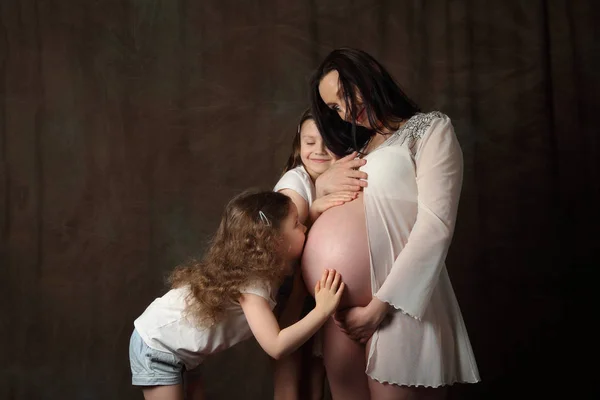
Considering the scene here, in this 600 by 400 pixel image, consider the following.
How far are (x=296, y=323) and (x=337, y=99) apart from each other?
0.61 metres

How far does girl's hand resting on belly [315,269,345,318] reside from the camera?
1579 mm

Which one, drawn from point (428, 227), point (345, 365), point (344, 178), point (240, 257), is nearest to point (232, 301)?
point (240, 257)

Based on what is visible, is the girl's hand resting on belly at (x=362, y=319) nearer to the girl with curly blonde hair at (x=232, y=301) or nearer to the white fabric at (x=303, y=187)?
the girl with curly blonde hair at (x=232, y=301)

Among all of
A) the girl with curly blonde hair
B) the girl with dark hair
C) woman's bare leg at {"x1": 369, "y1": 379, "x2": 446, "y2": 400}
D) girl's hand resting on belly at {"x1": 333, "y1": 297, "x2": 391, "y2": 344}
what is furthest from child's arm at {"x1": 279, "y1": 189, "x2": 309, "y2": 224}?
woman's bare leg at {"x1": 369, "y1": 379, "x2": 446, "y2": 400}

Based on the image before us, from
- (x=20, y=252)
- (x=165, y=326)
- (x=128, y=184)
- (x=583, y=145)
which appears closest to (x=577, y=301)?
(x=583, y=145)

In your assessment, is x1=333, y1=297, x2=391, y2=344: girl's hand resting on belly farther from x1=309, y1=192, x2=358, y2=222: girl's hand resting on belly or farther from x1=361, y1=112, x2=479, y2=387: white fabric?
x1=309, y1=192, x2=358, y2=222: girl's hand resting on belly

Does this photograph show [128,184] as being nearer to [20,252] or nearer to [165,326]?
[20,252]

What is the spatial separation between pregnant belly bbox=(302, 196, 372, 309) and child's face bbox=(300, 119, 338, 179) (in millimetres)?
428

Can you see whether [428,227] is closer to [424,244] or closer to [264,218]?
[424,244]

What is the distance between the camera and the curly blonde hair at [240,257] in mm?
1689

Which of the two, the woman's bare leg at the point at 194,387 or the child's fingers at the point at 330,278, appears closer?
the child's fingers at the point at 330,278

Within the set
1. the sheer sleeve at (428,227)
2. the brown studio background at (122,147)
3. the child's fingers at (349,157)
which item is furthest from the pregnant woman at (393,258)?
the brown studio background at (122,147)

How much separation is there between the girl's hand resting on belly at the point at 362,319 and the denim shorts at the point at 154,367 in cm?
49

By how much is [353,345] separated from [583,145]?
143 cm
